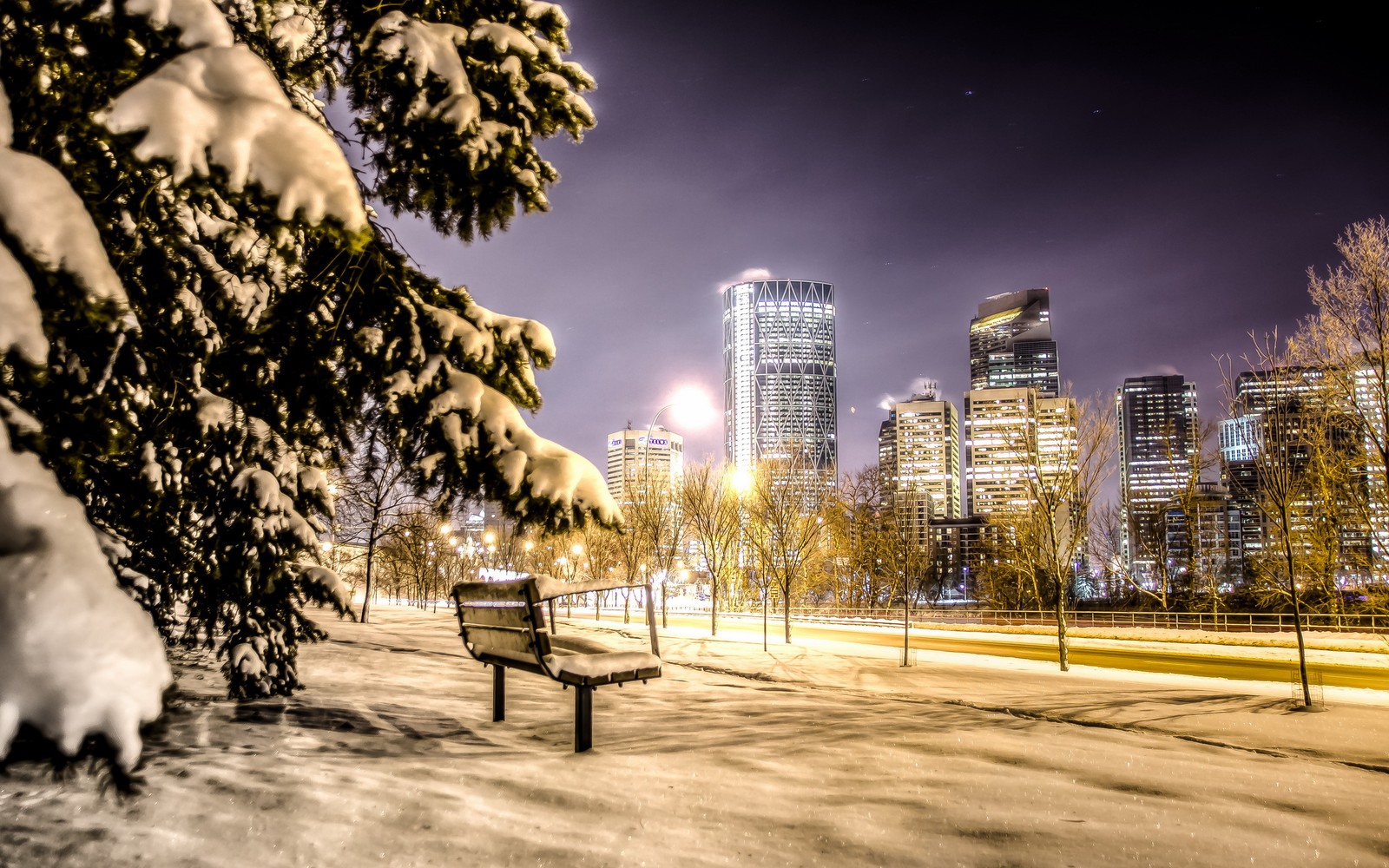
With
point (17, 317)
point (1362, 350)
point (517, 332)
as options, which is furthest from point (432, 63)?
point (1362, 350)

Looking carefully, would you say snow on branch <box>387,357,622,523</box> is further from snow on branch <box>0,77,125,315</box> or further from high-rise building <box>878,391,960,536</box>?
high-rise building <box>878,391,960,536</box>

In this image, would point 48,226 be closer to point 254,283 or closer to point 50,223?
point 50,223

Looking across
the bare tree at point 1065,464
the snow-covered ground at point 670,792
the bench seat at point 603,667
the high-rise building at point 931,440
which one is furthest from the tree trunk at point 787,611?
the high-rise building at point 931,440

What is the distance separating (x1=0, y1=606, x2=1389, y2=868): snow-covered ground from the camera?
308cm

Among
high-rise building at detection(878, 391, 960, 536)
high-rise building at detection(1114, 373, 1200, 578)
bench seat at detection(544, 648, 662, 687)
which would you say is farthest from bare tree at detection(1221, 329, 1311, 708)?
high-rise building at detection(878, 391, 960, 536)

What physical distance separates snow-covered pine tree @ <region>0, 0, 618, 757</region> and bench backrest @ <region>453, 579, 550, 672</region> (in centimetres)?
114

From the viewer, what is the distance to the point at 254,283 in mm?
5406

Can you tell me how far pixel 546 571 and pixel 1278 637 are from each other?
119ft

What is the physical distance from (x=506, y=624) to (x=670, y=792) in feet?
6.48

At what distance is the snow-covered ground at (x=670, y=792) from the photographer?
3.08 meters

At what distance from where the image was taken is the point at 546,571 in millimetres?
47125

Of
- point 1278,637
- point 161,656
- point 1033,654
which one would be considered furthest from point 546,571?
point 161,656

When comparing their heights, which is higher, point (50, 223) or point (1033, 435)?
point (1033, 435)

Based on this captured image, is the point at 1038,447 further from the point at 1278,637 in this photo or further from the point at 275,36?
the point at 275,36
